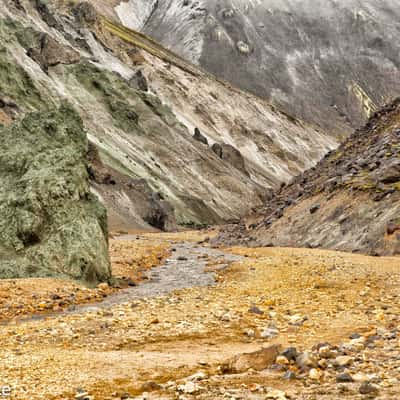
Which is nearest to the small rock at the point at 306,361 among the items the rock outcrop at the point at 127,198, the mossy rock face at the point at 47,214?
the mossy rock face at the point at 47,214

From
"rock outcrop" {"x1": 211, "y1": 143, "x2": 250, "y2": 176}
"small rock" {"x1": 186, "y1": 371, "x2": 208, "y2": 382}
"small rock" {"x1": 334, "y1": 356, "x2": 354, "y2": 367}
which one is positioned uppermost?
"rock outcrop" {"x1": 211, "y1": 143, "x2": 250, "y2": 176}

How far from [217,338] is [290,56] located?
185 meters

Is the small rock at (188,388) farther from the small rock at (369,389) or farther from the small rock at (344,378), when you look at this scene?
the small rock at (369,389)

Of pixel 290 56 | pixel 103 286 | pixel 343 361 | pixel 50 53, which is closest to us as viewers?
pixel 343 361

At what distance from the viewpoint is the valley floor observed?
6.67m

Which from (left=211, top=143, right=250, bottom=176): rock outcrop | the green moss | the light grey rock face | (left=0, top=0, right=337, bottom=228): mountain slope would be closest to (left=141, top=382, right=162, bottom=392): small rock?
(left=0, top=0, right=337, bottom=228): mountain slope

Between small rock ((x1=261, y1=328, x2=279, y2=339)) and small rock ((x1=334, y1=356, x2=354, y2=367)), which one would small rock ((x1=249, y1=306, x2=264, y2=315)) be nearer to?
small rock ((x1=261, y1=328, x2=279, y2=339))

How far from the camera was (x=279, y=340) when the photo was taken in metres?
9.49

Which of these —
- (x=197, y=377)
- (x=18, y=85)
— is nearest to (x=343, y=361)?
(x=197, y=377)

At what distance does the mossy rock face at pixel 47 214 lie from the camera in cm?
1577

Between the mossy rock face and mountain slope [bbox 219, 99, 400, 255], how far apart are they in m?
11.9

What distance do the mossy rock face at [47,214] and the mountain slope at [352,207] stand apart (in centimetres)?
1186

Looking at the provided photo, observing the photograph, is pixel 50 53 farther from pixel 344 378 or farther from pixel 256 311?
pixel 344 378

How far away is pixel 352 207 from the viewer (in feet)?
85.4
